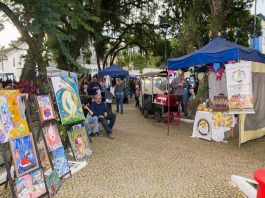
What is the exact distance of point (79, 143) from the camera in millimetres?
6168

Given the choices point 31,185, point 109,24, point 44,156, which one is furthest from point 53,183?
point 109,24

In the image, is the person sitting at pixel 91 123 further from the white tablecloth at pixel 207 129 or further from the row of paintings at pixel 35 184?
the row of paintings at pixel 35 184

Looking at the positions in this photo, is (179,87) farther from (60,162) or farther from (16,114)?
(16,114)

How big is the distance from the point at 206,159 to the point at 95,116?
3.33 metres

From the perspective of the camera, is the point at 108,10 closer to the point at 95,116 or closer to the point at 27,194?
the point at 95,116

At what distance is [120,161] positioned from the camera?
6035 millimetres

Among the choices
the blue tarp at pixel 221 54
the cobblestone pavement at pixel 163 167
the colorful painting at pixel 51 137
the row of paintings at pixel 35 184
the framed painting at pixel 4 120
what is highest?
the blue tarp at pixel 221 54

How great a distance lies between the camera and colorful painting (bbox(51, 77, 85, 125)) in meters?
5.55

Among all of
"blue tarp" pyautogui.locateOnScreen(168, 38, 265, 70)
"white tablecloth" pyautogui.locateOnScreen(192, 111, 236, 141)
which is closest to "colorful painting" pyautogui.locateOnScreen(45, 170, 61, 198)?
"white tablecloth" pyautogui.locateOnScreen(192, 111, 236, 141)

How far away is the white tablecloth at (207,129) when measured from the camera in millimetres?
7711

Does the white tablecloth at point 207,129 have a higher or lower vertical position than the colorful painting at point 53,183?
higher

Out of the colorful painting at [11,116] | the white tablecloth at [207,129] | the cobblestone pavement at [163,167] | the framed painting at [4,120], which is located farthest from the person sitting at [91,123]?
the framed painting at [4,120]

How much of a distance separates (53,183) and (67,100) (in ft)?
5.99

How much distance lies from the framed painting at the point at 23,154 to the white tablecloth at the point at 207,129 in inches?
197
